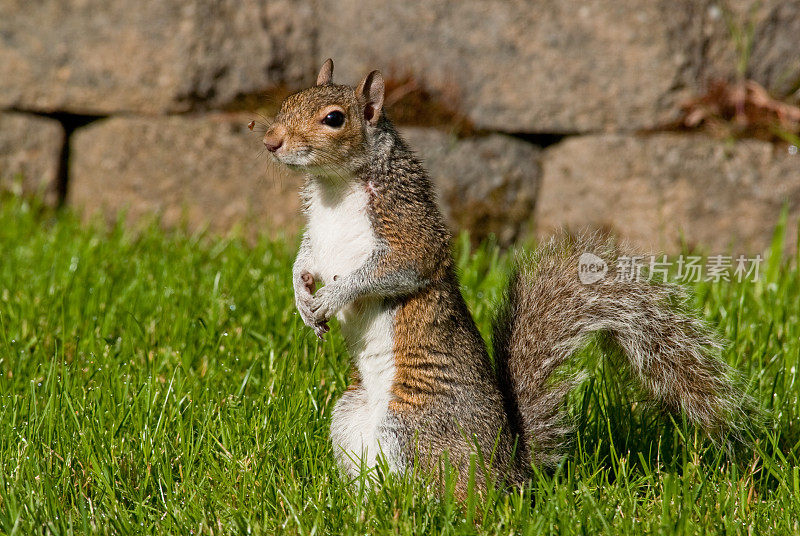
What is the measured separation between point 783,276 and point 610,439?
1.68 meters

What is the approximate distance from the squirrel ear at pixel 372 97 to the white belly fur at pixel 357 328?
0.17 meters

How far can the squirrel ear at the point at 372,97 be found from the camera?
2068 mm

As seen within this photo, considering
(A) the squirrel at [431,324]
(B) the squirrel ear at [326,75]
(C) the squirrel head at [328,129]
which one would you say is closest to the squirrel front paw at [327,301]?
(A) the squirrel at [431,324]

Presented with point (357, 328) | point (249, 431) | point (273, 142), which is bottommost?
point (249, 431)

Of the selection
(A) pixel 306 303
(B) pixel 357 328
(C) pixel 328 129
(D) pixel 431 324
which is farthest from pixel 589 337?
(C) pixel 328 129

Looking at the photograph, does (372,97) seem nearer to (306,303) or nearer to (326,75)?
(326,75)

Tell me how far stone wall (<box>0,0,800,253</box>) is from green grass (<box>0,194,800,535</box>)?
65 cm

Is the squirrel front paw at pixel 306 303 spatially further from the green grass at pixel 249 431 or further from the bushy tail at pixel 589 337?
the bushy tail at pixel 589 337

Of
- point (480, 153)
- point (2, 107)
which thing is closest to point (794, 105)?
point (480, 153)

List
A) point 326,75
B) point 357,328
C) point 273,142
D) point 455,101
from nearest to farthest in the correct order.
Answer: point 273,142
point 357,328
point 326,75
point 455,101

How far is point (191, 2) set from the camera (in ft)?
12.3

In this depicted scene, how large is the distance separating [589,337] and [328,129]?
72cm

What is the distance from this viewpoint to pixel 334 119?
6.57ft

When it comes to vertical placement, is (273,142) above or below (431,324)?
above
